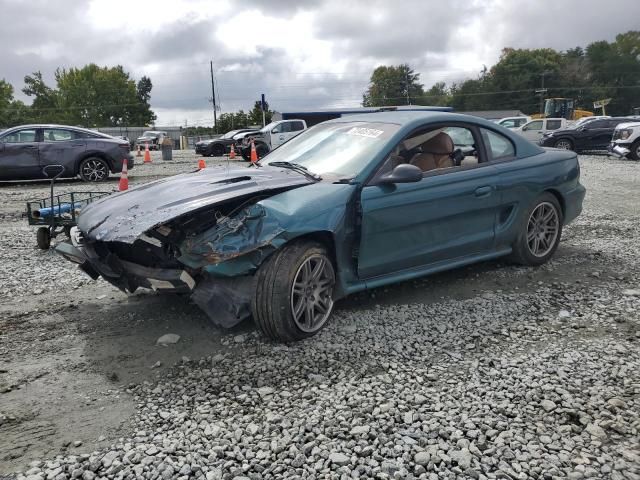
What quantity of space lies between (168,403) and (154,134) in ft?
151

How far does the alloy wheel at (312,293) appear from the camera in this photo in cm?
351

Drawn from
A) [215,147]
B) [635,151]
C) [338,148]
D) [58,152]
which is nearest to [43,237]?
[338,148]

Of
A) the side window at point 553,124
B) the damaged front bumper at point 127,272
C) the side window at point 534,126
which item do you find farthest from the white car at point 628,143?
the damaged front bumper at point 127,272

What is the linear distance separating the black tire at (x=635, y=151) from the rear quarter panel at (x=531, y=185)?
15523 mm

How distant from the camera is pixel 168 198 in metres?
3.63

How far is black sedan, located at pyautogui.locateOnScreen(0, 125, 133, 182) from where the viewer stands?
1209 centimetres

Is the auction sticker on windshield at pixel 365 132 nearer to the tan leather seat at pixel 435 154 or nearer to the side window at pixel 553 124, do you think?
the tan leather seat at pixel 435 154

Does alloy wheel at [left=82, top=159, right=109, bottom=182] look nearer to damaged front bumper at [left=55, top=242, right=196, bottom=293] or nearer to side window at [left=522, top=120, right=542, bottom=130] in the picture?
damaged front bumper at [left=55, top=242, right=196, bottom=293]

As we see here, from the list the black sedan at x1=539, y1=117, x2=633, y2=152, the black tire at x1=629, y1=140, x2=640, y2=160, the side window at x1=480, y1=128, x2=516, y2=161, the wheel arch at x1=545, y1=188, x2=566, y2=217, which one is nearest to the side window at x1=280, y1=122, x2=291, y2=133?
the black sedan at x1=539, y1=117, x2=633, y2=152

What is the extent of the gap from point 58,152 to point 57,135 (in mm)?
427

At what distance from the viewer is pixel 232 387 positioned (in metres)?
3.03

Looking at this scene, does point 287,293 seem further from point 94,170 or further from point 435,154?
point 94,170

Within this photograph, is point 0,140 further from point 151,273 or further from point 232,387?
point 232,387

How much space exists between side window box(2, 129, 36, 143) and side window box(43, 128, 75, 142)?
26cm
